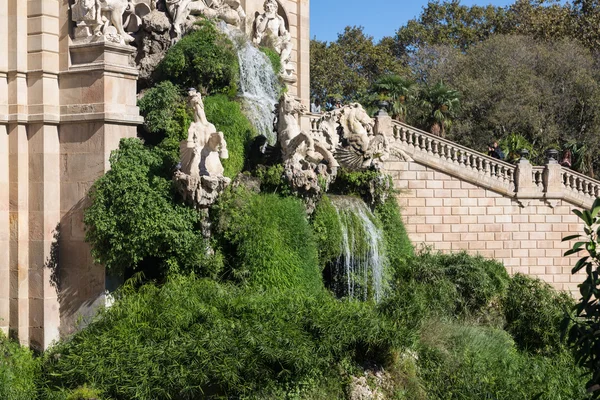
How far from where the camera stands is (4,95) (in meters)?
Answer: 16.8

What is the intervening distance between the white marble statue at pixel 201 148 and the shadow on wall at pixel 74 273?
1845mm

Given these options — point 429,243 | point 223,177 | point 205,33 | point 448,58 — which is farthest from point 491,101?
point 223,177

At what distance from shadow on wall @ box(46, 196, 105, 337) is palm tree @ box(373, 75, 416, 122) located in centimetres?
1601

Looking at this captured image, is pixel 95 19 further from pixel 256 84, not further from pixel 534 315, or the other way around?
pixel 534 315

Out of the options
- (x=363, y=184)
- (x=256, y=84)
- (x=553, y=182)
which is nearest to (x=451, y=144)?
(x=553, y=182)

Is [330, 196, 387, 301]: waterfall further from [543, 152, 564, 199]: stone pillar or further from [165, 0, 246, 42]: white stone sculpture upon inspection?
[543, 152, 564, 199]: stone pillar

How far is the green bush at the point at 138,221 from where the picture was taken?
16.1 m

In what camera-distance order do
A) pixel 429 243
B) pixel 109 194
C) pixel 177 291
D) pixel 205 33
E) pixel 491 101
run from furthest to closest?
1. pixel 491 101
2. pixel 429 243
3. pixel 205 33
4. pixel 109 194
5. pixel 177 291

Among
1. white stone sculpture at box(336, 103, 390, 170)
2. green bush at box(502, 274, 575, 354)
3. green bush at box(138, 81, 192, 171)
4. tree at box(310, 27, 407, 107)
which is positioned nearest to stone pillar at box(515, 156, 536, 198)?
green bush at box(502, 274, 575, 354)

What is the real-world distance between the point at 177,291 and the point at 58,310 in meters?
2.99

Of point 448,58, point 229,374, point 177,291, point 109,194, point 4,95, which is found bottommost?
point 229,374

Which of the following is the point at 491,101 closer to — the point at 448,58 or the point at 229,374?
the point at 448,58

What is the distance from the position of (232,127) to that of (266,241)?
276 centimetres

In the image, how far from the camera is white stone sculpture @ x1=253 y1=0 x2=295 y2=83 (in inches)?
863
